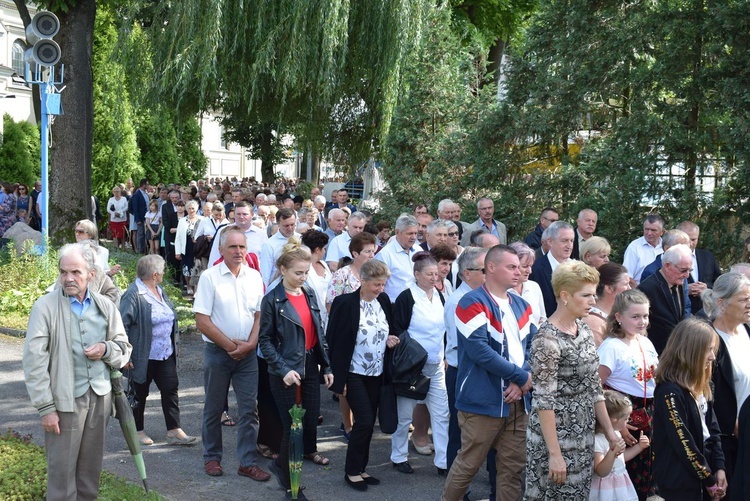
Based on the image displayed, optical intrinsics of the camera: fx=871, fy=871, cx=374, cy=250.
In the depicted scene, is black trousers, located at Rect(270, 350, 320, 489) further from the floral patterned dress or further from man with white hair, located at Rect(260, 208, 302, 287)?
man with white hair, located at Rect(260, 208, 302, 287)

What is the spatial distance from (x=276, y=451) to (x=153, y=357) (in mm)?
1402

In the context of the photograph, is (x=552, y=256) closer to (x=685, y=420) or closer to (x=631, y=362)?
(x=631, y=362)

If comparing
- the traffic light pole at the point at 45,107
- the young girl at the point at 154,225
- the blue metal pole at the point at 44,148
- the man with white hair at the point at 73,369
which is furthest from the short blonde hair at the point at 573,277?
the young girl at the point at 154,225

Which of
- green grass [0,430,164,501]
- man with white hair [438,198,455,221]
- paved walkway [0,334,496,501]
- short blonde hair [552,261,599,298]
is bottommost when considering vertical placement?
paved walkway [0,334,496,501]

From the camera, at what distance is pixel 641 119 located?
41.4 feet

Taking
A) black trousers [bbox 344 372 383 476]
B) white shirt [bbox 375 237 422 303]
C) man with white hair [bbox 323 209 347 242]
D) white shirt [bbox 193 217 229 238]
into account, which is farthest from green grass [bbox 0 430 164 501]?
white shirt [bbox 193 217 229 238]

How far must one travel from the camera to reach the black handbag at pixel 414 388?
7.27m

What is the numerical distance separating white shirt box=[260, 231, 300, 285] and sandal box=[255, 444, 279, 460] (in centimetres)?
253

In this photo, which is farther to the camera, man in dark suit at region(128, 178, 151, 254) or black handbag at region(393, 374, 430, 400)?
man in dark suit at region(128, 178, 151, 254)

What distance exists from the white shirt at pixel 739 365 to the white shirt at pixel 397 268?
141 inches

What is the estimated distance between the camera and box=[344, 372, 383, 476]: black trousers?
692cm

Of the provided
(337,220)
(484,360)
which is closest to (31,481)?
(484,360)

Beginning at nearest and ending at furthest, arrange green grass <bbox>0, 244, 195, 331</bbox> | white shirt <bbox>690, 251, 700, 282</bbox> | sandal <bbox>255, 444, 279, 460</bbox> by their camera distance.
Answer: sandal <bbox>255, 444, 279, 460</bbox> < white shirt <bbox>690, 251, 700, 282</bbox> < green grass <bbox>0, 244, 195, 331</bbox>

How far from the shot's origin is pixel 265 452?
7.67m
